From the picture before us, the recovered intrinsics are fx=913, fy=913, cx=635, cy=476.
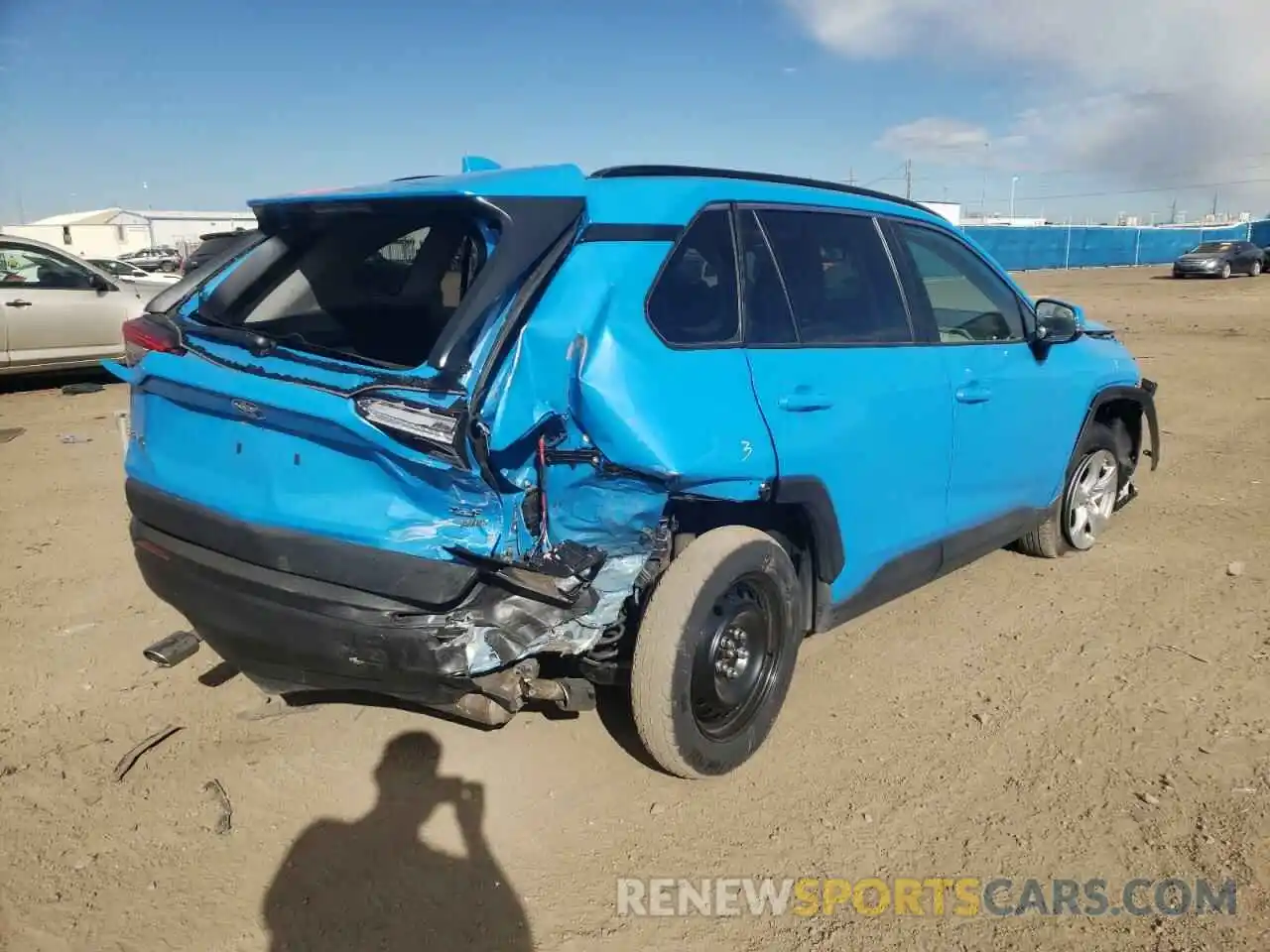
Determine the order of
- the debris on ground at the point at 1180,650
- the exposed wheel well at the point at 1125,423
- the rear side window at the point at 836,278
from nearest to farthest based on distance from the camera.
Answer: the rear side window at the point at 836,278 → the debris on ground at the point at 1180,650 → the exposed wheel well at the point at 1125,423

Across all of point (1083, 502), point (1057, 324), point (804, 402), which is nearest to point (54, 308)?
point (804, 402)

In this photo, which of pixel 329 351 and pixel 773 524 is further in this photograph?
pixel 773 524

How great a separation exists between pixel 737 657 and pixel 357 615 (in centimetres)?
133

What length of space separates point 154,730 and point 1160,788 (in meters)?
3.55

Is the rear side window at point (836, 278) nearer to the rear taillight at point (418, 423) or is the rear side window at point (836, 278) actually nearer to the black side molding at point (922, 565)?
the black side molding at point (922, 565)

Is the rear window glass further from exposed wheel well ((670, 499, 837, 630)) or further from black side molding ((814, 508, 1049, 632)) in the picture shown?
black side molding ((814, 508, 1049, 632))

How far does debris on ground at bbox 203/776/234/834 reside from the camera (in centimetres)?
287

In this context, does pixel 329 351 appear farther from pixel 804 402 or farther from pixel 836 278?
pixel 836 278

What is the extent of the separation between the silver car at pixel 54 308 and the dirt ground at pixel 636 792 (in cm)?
708

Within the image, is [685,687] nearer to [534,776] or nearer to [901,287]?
[534,776]

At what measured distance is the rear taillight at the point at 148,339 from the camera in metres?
2.94

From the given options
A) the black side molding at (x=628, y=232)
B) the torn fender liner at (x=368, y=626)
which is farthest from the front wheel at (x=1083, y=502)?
the torn fender liner at (x=368, y=626)

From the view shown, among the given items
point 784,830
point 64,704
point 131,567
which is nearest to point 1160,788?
point 784,830

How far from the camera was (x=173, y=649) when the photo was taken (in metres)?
3.24
